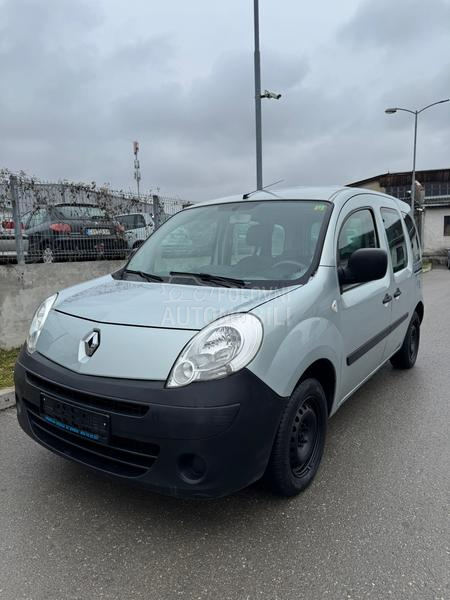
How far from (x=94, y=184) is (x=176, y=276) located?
5.09m

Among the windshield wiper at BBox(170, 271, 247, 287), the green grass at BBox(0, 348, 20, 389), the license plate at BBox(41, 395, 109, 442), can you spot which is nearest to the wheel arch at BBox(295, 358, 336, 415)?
the windshield wiper at BBox(170, 271, 247, 287)

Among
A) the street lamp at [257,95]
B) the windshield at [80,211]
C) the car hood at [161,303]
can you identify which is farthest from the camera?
the street lamp at [257,95]

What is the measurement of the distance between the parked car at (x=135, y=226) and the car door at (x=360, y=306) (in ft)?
15.5

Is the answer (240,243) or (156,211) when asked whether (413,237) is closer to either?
(240,243)

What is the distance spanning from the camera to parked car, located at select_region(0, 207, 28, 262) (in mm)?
5855

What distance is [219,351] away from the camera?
80.8 inches

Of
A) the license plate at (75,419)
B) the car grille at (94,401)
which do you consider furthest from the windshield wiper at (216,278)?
the license plate at (75,419)

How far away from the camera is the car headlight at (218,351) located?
6.58 ft

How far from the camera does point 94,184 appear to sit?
23.9 feet

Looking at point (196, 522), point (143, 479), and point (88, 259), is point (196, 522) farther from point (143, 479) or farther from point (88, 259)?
point (88, 259)

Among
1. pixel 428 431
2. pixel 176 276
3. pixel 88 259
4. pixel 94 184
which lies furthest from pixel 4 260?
pixel 428 431

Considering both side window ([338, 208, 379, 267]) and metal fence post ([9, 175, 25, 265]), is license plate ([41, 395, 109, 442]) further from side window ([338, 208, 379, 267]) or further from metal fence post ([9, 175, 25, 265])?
metal fence post ([9, 175, 25, 265])

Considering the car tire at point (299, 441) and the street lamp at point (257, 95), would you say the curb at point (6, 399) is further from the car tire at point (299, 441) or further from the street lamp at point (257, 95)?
the street lamp at point (257, 95)

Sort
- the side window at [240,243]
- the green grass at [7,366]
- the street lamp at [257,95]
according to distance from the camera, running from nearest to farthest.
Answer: the side window at [240,243]
the green grass at [7,366]
the street lamp at [257,95]
